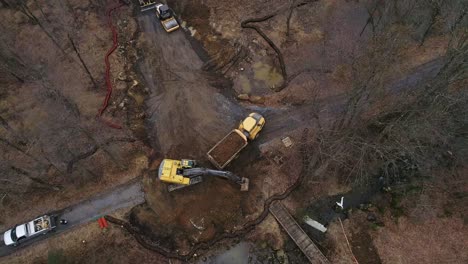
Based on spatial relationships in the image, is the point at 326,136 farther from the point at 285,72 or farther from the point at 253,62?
the point at 253,62

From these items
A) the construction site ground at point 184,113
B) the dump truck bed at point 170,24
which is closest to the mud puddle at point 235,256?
the construction site ground at point 184,113

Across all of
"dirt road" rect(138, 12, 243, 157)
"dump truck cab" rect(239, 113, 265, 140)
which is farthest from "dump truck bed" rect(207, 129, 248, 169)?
"dirt road" rect(138, 12, 243, 157)

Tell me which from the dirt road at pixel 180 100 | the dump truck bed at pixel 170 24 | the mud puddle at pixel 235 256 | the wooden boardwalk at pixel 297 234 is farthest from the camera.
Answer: the dump truck bed at pixel 170 24

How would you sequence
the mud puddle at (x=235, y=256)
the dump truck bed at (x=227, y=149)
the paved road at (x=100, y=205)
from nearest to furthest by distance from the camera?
the mud puddle at (x=235, y=256), the paved road at (x=100, y=205), the dump truck bed at (x=227, y=149)

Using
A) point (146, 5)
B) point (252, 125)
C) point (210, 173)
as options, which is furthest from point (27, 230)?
point (146, 5)

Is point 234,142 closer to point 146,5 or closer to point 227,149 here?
point 227,149

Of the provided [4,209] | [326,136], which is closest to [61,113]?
[4,209]

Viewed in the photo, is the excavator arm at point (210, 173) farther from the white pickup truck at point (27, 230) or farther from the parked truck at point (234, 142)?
the white pickup truck at point (27, 230)
